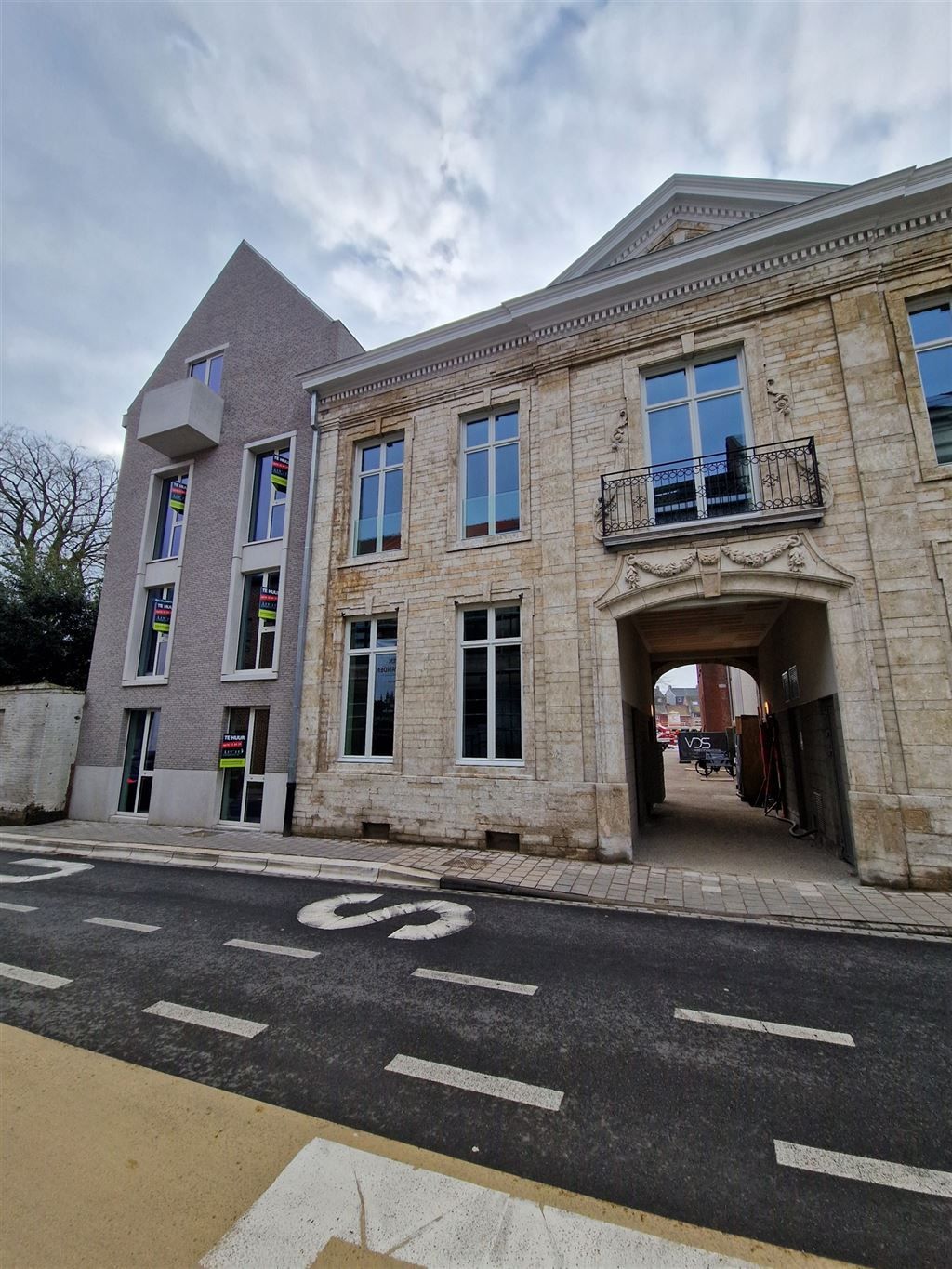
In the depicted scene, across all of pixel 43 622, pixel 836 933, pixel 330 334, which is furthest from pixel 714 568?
pixel 43 622

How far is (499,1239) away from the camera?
6.38ft

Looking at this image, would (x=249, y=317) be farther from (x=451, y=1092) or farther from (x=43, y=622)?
(x=451, y=1092)

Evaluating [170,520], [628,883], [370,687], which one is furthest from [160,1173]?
[170,520]

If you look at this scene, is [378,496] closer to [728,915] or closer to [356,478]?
[356,478]

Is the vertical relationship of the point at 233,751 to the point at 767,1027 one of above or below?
above

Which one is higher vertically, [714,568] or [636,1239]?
[714,568]

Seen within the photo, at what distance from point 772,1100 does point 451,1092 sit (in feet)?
5.48

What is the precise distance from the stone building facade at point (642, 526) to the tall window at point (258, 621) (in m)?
1.39

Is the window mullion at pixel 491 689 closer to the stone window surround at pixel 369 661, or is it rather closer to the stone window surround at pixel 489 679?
the stone window surround at pixel 489 679

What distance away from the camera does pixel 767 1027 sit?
354cm

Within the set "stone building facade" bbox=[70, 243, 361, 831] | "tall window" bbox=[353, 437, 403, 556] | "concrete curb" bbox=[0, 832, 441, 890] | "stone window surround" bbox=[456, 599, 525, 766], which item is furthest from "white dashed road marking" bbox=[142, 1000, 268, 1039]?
"tall window" bbox=[353, 437, 403, 556]

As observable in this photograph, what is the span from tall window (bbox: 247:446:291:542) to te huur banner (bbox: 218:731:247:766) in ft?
15.1

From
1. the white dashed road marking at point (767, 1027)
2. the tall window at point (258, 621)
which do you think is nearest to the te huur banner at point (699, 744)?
the tall window at point (258, 621)

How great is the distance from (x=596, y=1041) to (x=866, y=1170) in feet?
4.62
